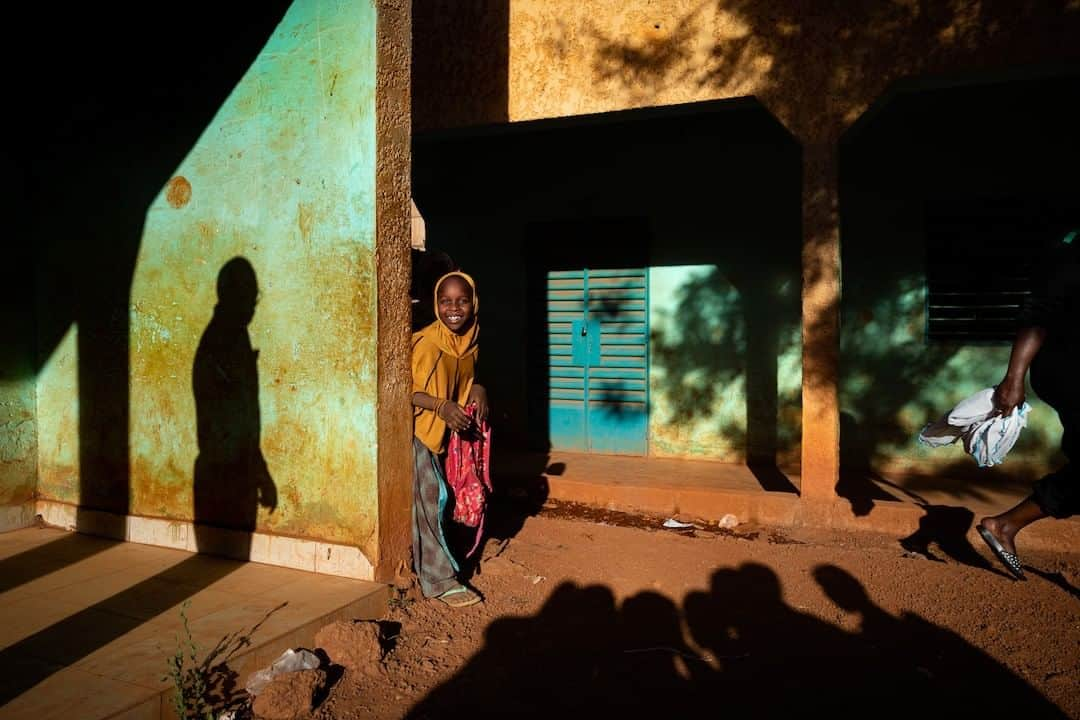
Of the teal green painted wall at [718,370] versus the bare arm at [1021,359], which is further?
the teal green painted wall at [718,370]

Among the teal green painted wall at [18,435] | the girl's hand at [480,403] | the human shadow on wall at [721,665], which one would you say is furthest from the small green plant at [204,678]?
the teal green painted wall at [18,435]

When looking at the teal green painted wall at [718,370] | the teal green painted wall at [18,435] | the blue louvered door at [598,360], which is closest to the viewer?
the teal green painted wall at [18,435]

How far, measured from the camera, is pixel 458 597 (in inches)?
152

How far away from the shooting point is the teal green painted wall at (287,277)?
3793 mm

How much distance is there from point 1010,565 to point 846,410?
2898 millimetres

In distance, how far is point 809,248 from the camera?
5066mm

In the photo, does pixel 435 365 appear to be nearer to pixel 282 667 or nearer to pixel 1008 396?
pixel 282 667

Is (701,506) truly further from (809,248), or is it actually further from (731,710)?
(731,710)

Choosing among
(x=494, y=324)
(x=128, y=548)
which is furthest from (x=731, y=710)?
(x=494, y=324)

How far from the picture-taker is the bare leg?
4.04 meters

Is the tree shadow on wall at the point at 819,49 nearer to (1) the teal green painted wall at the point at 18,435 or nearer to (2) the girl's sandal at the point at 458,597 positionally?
(2) the girl's sandal at the point at 458,597

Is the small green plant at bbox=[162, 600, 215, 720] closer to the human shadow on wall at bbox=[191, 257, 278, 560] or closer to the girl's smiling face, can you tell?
the human shadow on wall at bbox=[191, 257, 278, 560]

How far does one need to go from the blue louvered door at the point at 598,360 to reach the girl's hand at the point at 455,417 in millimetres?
4060

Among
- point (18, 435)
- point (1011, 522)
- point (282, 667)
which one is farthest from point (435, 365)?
point (1011, 522)
